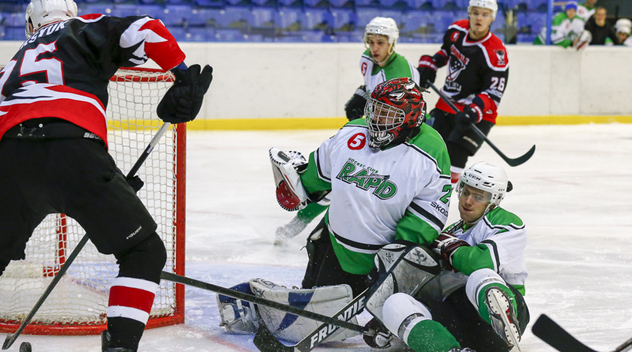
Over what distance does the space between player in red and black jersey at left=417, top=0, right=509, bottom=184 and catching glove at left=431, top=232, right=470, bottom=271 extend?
204cm

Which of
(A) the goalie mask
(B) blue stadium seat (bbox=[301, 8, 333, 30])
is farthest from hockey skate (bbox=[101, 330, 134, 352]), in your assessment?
(B) blue stadium seat (bbox=[301, 8, 333, 30])

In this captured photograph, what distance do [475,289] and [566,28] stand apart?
7.64 metres

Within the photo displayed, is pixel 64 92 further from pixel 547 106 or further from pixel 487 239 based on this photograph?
pixel 547 106

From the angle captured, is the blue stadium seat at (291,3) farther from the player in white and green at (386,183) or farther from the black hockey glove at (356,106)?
the player in white and green at (386,183)

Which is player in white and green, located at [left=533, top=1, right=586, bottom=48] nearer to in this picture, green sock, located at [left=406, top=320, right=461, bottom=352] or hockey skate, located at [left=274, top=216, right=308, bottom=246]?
hockey skate, located at [left=274, top=216, right=308, bottom=246]

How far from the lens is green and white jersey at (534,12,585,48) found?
9125 mm

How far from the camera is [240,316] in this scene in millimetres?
2611

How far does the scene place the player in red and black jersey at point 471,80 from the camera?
444 cm

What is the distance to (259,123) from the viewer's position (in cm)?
828

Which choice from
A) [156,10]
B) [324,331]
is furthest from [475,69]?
[156,10]

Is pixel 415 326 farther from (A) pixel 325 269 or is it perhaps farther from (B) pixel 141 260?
(B) pixel 141 260

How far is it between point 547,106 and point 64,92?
776 centimetres

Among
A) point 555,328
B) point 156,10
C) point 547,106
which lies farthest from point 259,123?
point 555,328

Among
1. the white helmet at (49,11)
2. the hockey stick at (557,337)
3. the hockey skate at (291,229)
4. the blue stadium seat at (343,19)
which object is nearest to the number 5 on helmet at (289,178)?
the white helmet at (49,11)
